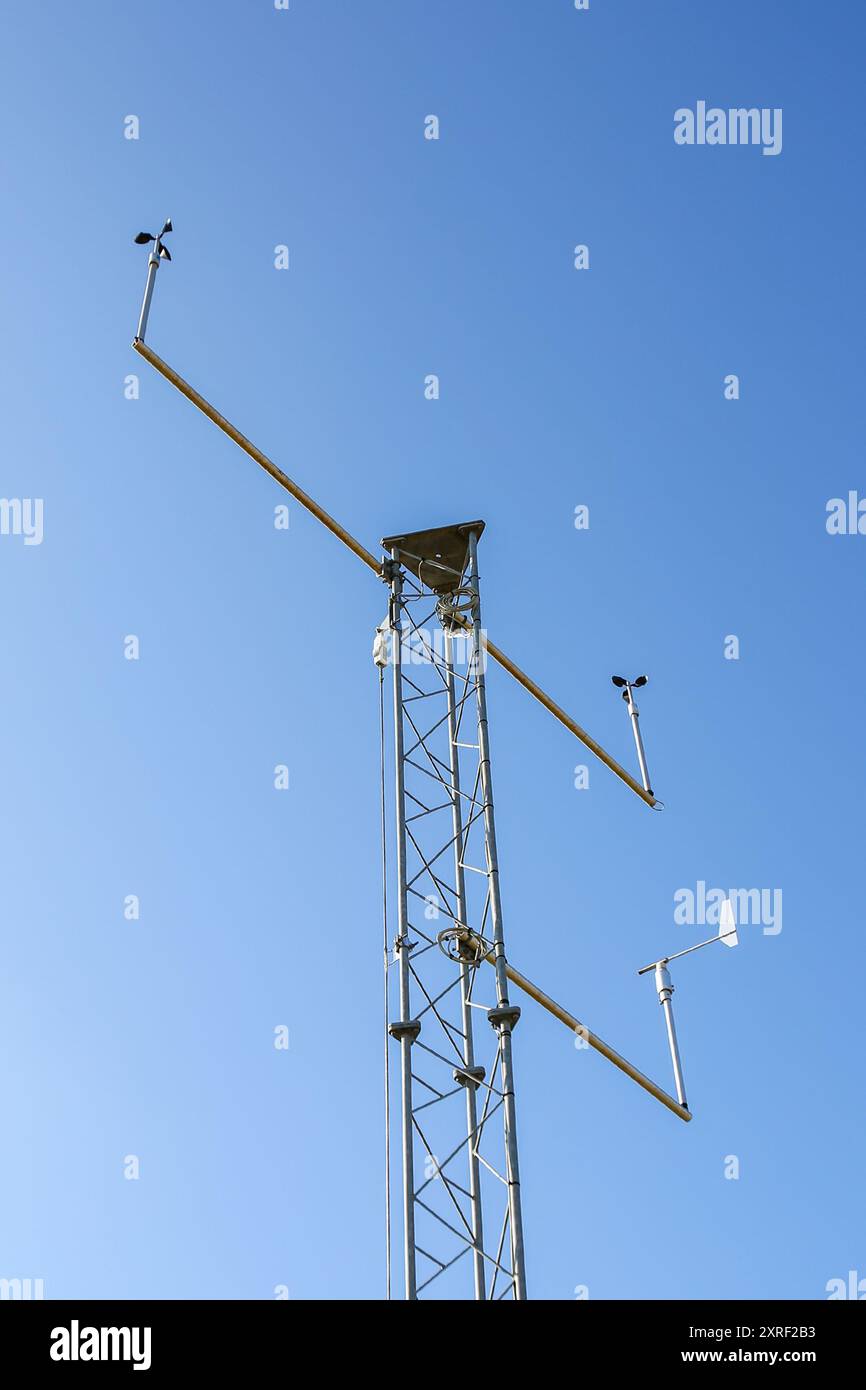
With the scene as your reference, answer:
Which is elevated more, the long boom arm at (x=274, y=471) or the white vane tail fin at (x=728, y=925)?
the long boom arm at (x=274, y=471)

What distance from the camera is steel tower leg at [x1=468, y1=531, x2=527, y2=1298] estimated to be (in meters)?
10.6

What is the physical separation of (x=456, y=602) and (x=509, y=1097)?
15.5ft

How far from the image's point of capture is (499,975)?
457 inches

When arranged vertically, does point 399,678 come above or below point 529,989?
above

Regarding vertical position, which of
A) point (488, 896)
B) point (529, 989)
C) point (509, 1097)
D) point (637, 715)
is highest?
point (637, 715)

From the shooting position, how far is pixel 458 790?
13.3m

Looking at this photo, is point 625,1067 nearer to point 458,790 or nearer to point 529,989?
point 529,989

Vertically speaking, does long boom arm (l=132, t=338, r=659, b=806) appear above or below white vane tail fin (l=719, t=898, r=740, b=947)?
above

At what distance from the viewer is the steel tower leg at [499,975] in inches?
416
